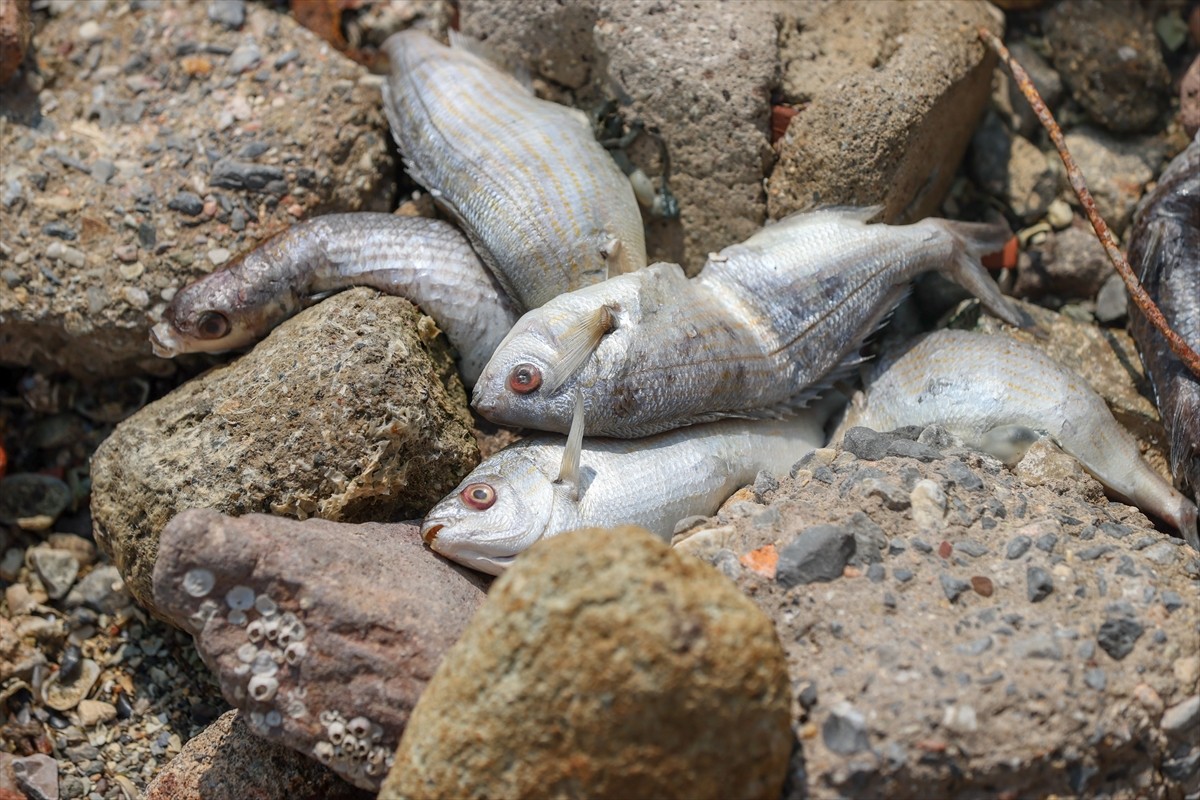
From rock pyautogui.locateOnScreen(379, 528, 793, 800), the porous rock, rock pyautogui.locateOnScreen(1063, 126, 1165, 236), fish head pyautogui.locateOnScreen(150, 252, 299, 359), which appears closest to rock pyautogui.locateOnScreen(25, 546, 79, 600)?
fish head pyautogui.locateOnScreen(150, 252, 299, 359)

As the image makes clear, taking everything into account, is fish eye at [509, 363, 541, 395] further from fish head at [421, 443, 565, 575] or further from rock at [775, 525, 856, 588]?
rock at [775, 525, 856, 588]

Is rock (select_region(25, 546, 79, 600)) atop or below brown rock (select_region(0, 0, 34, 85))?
below

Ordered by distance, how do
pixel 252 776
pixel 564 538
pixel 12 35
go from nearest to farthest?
1. pixel 564 538
2. pixel 252 776
3. pixel 12 35

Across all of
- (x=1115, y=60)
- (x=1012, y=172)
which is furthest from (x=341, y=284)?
(x=1115, y=60)

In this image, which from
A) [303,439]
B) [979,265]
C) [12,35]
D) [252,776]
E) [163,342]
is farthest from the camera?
[12,35]

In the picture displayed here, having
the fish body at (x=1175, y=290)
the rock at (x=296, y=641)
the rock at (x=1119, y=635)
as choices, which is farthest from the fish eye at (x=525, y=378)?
the fish body at (x=1175, y=290)

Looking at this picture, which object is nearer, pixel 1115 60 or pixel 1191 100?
pixel 1191 100

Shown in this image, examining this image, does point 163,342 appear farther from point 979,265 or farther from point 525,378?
point 979,265

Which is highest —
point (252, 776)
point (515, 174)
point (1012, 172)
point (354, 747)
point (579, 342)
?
point (515, 174)

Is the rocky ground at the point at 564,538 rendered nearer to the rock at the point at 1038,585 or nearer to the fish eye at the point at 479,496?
the rock at the point at 1038,585
